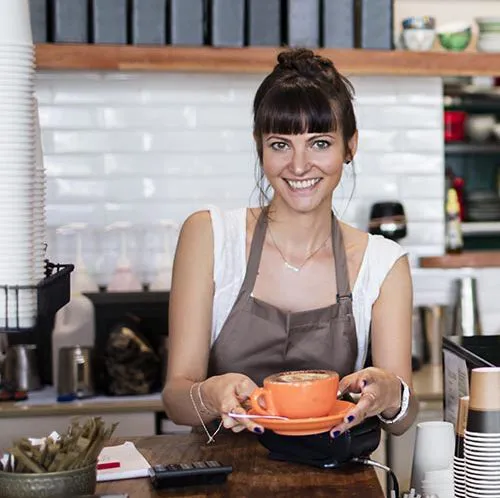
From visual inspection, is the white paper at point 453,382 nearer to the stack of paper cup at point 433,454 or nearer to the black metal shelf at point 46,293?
the stack of paper cup at point 433,454

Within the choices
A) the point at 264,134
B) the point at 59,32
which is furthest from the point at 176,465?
the point at 59,32

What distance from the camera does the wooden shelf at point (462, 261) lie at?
431 cm

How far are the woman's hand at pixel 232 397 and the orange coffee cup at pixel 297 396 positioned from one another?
0.10ft

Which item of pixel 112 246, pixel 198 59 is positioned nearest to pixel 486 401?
pixel 198 59

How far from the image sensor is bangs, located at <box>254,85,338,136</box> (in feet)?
7.50

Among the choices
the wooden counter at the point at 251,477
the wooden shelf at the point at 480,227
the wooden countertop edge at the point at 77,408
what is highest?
the wooden shelf at the point at 480,227

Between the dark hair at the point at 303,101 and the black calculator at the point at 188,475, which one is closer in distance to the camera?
the black calculator at the point at 188,475

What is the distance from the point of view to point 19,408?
3477 mm

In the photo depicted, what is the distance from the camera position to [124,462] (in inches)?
76.3

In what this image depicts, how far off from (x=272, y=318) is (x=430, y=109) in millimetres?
2179

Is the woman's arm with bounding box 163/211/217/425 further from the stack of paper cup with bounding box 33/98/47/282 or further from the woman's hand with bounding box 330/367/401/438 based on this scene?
the stack of paper cup with bounding box 33/98/47/282

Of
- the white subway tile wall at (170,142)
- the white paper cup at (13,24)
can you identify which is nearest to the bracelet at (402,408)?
the white paper cup at (13,24)

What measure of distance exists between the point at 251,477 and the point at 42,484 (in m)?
0.41

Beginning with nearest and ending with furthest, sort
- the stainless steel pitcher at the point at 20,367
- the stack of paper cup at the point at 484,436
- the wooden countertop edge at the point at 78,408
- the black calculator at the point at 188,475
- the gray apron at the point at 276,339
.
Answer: the stack of paper cup at the point at 484,436, the black calculator at the point at 188,475, the gray apron at the point at 276,339, the wooden countertop edge at the point at 78,408, the stainless steel pitcher at the point at 20,367
